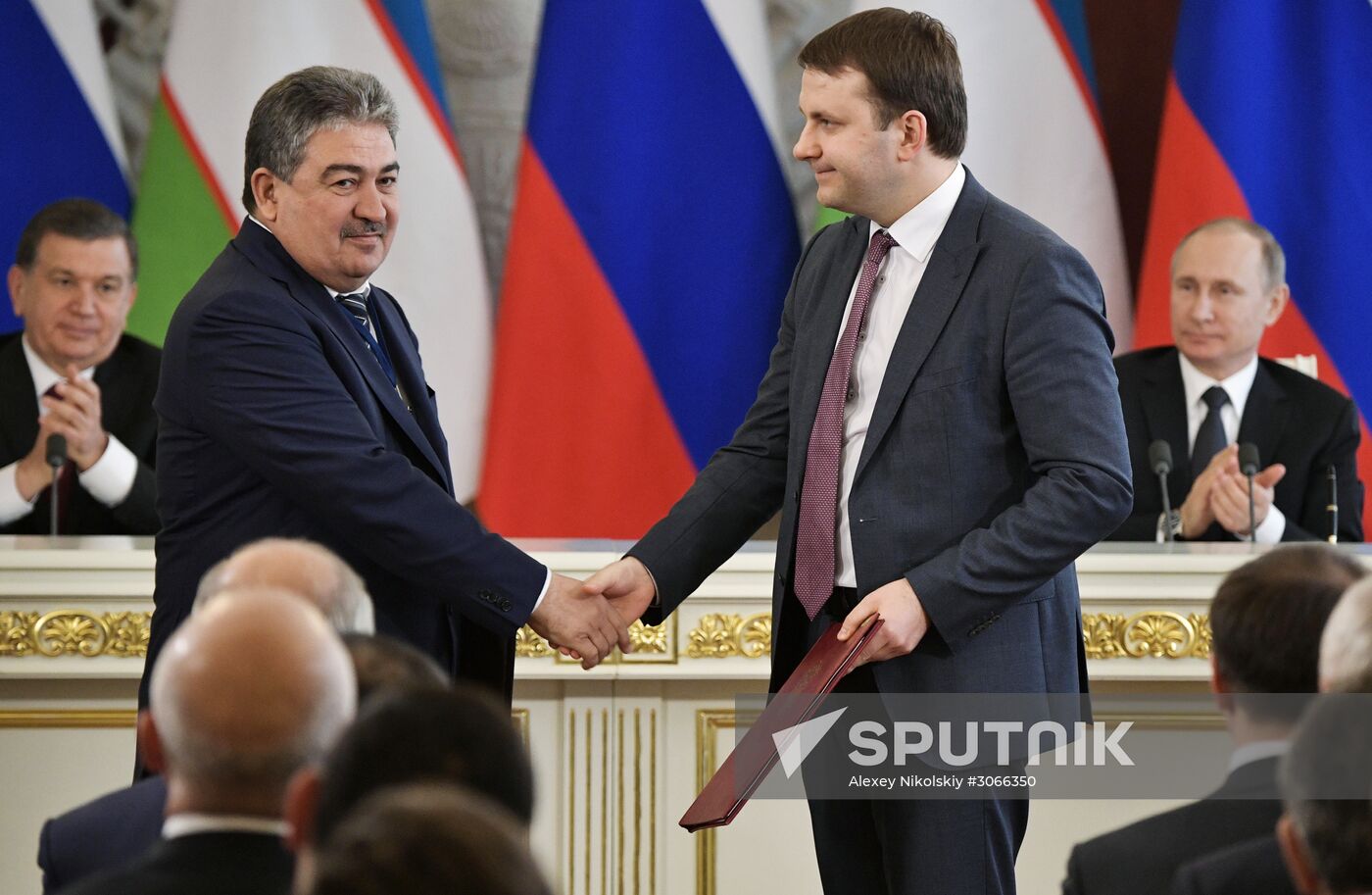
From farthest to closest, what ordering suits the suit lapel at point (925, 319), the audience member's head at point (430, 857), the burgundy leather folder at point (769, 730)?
the suit lapel at point (925, 319)
the burgundy leather folder at point (769, 730)
the audience member's head at point (430, 857)

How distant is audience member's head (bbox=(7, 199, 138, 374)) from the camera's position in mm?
5105

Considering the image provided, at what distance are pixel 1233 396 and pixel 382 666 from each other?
158 inches

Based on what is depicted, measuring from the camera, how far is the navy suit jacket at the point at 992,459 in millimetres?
2561

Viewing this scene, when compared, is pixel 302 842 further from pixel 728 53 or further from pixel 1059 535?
pixel 728 53

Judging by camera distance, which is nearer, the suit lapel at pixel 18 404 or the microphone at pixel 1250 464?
the microphone at pixel 1250 464

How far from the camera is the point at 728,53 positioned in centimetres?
557

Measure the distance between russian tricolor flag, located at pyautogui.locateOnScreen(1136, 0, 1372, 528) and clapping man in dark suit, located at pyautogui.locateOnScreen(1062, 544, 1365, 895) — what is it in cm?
381

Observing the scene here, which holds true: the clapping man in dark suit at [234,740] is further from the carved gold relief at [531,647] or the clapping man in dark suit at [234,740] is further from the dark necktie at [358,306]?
the carved gold relief at [531,647]

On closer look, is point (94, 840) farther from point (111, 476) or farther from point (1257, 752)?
point (111, 476)

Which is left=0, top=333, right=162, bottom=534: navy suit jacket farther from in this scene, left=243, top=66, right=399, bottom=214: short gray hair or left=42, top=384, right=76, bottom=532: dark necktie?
left=243, top=66, right=399, bottom=214: short gray hair

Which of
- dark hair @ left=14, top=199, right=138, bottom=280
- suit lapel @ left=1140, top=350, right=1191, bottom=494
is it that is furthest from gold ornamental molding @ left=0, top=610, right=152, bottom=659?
suit lapel @ left=1140, top=350, right=1191, bottom=494

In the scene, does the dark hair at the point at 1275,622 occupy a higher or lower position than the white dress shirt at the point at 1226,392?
lower

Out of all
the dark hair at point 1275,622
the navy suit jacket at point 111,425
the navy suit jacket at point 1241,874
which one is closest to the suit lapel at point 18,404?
the navy suit jacket at point 111,425

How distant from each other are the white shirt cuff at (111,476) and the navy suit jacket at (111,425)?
19 millimetres
